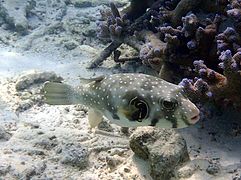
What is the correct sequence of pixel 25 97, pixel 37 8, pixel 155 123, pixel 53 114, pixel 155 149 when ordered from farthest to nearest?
1. pixel 37 8
2. pixel 25 97
3. pixel 53 114
4. pixel 155 149
5. pixel 155 123

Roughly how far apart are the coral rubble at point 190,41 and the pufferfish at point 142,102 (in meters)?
1.04

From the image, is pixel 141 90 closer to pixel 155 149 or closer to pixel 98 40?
pixel 155 149

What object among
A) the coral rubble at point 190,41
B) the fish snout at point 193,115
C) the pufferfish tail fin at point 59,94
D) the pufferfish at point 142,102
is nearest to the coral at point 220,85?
the coral rubble at point 190,41

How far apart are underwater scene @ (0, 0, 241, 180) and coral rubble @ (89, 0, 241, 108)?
0.6 inches

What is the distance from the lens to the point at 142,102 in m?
3.51

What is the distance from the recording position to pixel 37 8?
385 inches

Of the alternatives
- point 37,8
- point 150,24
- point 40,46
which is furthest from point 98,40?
point 37,8

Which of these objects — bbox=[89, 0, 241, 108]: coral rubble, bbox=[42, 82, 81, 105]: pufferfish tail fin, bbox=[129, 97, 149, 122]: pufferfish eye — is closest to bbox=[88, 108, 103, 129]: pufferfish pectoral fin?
bbox=[42, 82, 81, 105]: pufferfish tail fin

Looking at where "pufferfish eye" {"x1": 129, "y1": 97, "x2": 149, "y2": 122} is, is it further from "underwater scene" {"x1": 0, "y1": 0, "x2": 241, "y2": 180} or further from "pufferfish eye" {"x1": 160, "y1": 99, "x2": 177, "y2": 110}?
"pufferfish eye" {"x1": 160, "y1": 99, "x2": 177, "y2": 110}

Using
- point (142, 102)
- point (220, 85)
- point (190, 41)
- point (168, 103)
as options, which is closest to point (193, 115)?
point (168, 103)

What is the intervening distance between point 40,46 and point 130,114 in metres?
4.99

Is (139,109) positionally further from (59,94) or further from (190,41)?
(190,41)

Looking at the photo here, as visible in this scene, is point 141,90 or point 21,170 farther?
point 21,170

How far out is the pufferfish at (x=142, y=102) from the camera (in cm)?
340
